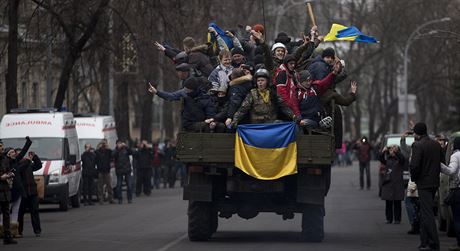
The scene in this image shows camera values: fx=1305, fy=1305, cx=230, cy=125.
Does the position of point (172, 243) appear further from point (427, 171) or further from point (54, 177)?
point (54, 177)

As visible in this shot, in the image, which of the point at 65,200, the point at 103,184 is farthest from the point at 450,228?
the point at 103,184

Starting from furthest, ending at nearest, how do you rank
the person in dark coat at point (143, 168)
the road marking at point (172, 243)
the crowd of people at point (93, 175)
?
the person in dark coat at point (143, 168), the crowd of people at point (93, 175), the road marking at point (172, 243)

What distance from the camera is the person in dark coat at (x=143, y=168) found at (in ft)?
140

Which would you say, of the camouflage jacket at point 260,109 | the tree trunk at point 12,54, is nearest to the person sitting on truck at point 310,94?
the camouflage jacket at point 260,109

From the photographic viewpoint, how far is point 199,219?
2066cm

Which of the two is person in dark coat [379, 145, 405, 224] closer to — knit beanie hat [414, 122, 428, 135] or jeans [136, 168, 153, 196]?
knit beanie hat [414, 122, 428, 135]

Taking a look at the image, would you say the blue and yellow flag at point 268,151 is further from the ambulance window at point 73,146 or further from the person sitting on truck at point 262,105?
the ambulance window at point 73,146

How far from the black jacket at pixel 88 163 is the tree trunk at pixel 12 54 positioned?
2461 millimetres

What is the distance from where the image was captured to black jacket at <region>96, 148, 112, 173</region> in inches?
1464

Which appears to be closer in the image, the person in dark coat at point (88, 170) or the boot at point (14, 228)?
the boot at point (14, 228)

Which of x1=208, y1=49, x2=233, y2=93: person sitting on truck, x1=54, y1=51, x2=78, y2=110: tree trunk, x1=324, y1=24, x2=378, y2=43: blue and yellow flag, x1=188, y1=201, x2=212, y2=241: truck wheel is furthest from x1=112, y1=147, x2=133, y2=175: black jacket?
x1=208, y1=49, x2=233, y2=93: person sitting on truck

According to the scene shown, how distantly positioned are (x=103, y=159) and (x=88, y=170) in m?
0.60

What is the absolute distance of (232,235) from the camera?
22719 mm

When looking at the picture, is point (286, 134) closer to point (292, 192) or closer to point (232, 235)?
point (292, 192)
